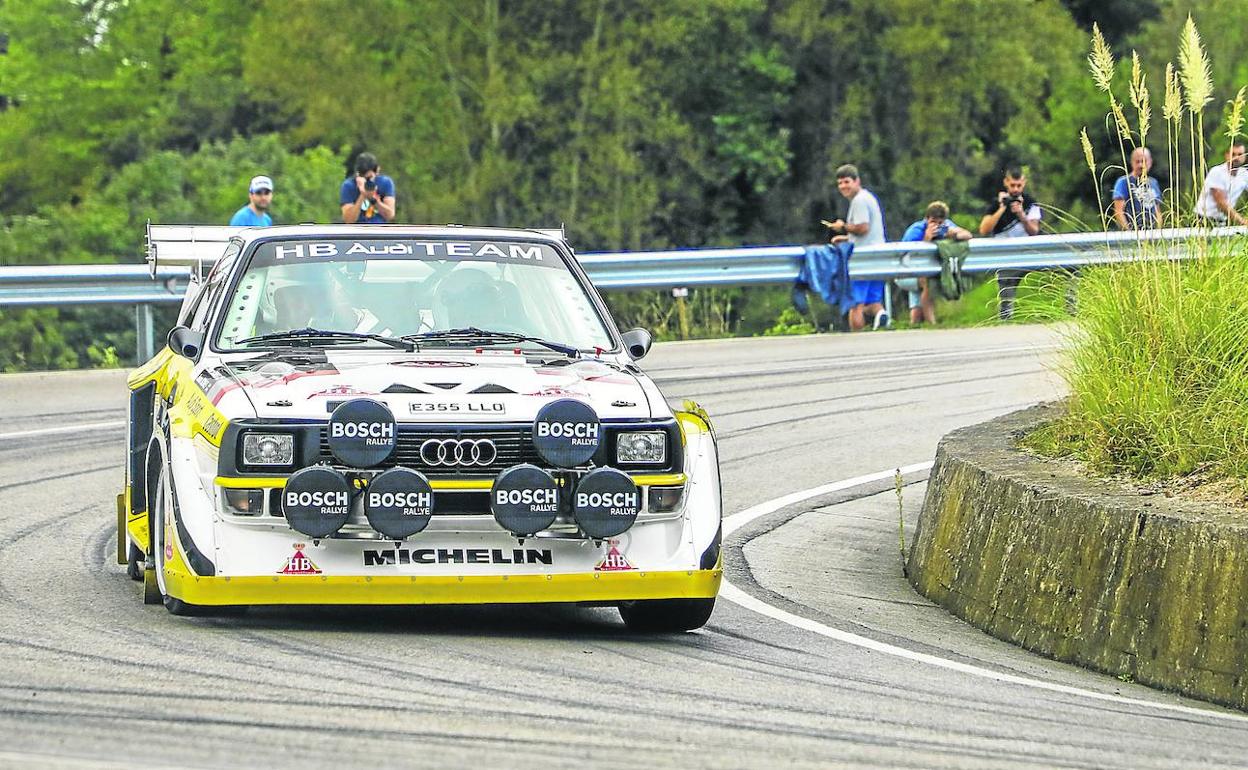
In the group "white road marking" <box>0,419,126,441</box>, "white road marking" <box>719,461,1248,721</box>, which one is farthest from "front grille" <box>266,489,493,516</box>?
"white road marking" <box>0,419,126,441</box>

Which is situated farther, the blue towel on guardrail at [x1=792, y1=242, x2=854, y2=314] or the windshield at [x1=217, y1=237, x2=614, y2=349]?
the blue towel on guardrail at [x1=792, y1=242, x2=854, y2=314]

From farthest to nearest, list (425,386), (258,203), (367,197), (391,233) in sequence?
1. (367,197)
2. (258,203)
3. (391,233)
4. (425,386)

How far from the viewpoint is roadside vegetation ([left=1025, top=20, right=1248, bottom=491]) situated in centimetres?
845

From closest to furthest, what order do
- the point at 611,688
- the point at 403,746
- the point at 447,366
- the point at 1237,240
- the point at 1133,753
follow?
the point at 403,746 < the point at 1133,753 < the point at 611,688 < the point at 447,366 < the point at 1237,240

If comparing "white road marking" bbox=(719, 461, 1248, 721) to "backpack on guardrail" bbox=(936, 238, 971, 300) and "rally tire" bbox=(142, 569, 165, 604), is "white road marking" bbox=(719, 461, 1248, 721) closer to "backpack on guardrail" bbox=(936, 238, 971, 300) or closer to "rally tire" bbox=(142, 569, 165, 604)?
"rally tire" bbox=(142, 569, 165, 604)

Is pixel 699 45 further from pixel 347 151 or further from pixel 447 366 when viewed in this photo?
pixel 447 366

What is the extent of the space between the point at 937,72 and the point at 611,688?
177ft

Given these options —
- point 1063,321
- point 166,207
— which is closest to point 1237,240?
point 1063,321

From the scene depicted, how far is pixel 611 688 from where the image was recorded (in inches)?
258

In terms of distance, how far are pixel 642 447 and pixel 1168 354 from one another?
260 cm

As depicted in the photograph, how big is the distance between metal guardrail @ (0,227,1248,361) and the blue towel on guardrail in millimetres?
96

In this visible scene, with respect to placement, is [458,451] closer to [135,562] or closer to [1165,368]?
[135,562]

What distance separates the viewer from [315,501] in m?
7.16

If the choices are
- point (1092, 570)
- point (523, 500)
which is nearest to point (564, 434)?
point (523, 500)
